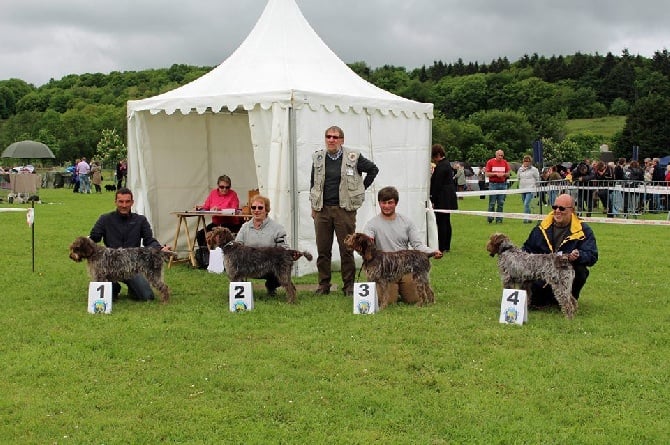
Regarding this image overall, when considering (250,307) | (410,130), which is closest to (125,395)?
(250,307)

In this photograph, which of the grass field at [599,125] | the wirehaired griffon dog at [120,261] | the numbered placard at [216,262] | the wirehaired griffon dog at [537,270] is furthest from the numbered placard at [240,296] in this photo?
the grass field at [599,125]

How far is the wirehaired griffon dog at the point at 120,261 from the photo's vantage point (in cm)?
705

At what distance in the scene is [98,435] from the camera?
153 inches

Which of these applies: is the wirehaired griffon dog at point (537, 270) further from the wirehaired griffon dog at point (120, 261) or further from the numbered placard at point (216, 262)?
the numbered placard at point (216, 262)

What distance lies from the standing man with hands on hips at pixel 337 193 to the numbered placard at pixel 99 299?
2.21 m

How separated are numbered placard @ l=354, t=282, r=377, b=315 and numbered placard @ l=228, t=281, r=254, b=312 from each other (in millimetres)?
1023

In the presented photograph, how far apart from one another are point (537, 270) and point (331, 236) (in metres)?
2.31

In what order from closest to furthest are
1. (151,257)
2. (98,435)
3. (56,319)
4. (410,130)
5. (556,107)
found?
1. (98,435)
2. (56,319)
3. (151,257)
4. (410,130)
5. (556,107)

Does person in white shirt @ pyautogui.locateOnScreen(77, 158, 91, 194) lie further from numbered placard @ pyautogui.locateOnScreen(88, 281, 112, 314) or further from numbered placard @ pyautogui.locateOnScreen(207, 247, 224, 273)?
numbered placard @ pyautogui.locateOnScreen(88, 281, 112, 314)

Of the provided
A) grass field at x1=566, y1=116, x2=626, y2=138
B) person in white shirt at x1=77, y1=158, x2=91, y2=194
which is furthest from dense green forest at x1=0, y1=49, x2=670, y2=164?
person in white shirt at x1=77, y1=158, x2=91, y2=194

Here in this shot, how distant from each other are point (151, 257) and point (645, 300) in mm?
5149

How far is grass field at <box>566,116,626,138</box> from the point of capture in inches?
3324

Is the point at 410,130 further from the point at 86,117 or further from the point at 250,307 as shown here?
the point at 86,117

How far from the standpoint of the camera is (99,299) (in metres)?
6.86
